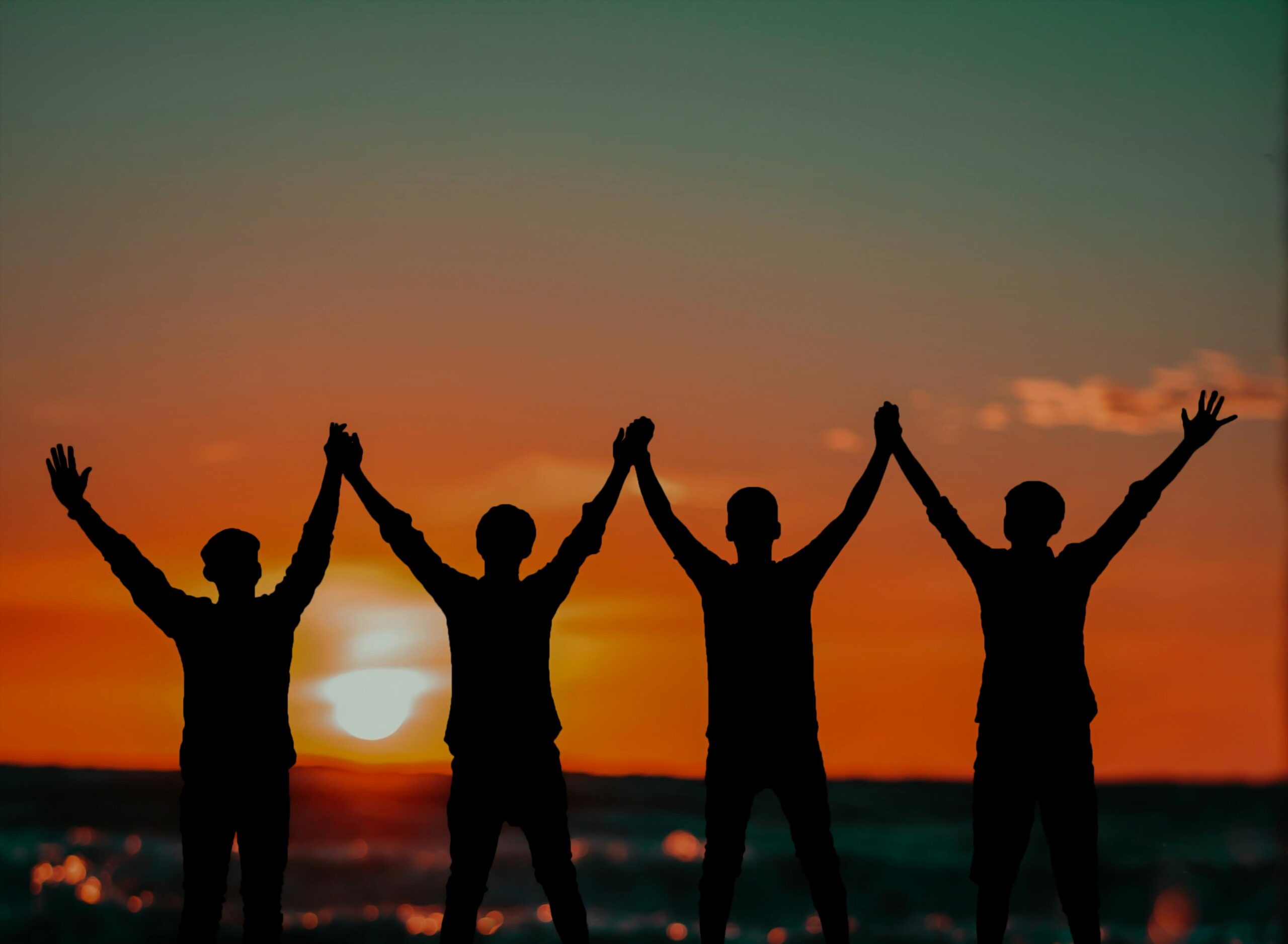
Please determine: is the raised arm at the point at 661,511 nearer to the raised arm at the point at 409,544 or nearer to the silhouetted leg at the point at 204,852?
the raised arm at the point at 409,544

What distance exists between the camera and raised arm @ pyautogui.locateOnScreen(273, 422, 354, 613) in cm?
693

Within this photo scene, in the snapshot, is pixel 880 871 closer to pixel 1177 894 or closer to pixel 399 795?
pixel 1177 894

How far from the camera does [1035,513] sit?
6844mm

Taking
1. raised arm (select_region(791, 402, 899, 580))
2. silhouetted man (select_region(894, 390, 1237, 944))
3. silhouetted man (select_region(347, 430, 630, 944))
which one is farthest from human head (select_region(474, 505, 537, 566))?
silhouetted man (select_region(894, 390, 1237, 944))

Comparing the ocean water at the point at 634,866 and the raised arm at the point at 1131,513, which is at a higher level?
the raised arm at the point at 1131,513

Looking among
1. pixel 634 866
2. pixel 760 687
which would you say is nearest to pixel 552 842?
pixel 760 687

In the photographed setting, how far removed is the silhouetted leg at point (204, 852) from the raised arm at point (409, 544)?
1378mm

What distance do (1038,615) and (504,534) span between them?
2601 mm

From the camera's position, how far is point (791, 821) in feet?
21.7

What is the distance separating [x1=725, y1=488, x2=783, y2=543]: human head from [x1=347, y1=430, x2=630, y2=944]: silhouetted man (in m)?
0.66

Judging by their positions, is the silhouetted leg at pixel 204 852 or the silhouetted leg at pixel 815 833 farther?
the silhouetted leg at pixel 204 852

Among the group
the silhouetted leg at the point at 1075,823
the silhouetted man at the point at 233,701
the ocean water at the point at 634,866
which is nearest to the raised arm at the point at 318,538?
the silhouetted man at the point at 233,701

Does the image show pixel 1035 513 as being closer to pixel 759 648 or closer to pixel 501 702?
pixel 759 648

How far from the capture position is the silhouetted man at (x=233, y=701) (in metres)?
6.76
